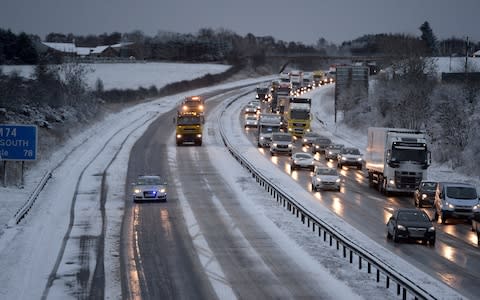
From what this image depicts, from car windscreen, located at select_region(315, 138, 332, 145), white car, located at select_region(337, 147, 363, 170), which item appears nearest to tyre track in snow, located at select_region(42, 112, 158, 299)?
white car, located at select_region(337, 147, 363, 170)

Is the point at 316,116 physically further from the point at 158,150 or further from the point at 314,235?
the point at 314,235

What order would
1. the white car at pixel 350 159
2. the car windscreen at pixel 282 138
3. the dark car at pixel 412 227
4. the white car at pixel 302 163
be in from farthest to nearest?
the car windscreen at pixel 282 138, the white car at pixel 350 159, the white car at pixel 302 163, the dark car at pixel 412 227

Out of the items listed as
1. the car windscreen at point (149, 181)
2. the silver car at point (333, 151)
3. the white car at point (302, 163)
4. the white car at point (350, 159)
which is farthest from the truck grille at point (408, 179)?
the silver car at point (333, 151)

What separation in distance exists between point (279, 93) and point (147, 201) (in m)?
66.8

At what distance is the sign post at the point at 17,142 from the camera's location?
41344mm

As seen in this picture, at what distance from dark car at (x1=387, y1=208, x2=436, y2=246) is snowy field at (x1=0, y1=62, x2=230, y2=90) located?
11827 cm

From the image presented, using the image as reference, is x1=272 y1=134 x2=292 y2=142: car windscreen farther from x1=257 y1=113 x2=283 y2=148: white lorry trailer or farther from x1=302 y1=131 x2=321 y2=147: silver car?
x1=302 y1=131 x2=321 y2=147: silver car

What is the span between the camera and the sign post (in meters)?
41.3

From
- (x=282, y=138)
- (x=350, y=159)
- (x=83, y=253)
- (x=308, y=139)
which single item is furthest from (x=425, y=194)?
(x=308, y=139)

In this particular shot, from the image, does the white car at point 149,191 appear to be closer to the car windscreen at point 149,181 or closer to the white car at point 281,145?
the car windscreen at point 149,181

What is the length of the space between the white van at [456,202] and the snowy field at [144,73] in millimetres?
113466

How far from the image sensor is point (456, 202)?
35656mm

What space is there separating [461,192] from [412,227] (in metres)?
7.93

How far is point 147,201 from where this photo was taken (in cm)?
4084
